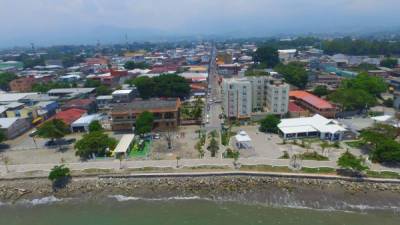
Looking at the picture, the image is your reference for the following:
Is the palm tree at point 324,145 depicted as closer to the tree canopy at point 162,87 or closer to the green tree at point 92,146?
the green tree at point 92,146

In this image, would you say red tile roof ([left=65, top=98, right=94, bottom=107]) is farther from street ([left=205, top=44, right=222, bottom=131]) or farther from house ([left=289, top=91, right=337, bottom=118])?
house ([left=289, top=91, right=337, bottom=118])

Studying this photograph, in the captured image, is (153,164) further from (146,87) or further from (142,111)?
(146,87)

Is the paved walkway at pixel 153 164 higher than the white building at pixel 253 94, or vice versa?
the white building at pixel 253 94

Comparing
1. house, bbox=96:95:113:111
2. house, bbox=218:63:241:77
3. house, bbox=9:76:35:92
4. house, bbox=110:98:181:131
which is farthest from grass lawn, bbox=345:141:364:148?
house, bbox=9:76:35:92

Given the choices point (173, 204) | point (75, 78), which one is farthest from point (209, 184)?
point (75, 78)

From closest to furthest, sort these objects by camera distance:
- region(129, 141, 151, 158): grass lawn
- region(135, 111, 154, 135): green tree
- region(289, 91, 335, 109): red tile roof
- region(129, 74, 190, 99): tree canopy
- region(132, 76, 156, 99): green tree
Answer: region(129, 141, 151, 158): grass lawn, region(135, 111, 154, 135): green tree, region(289, 91, 335, 109): red tile roof, region(132, 76, 156, 99): green tree, region(129, 74, 190, 99): tree canopy

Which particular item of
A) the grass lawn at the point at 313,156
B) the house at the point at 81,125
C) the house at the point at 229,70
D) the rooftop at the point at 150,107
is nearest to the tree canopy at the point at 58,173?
the house at the point at 81,125
